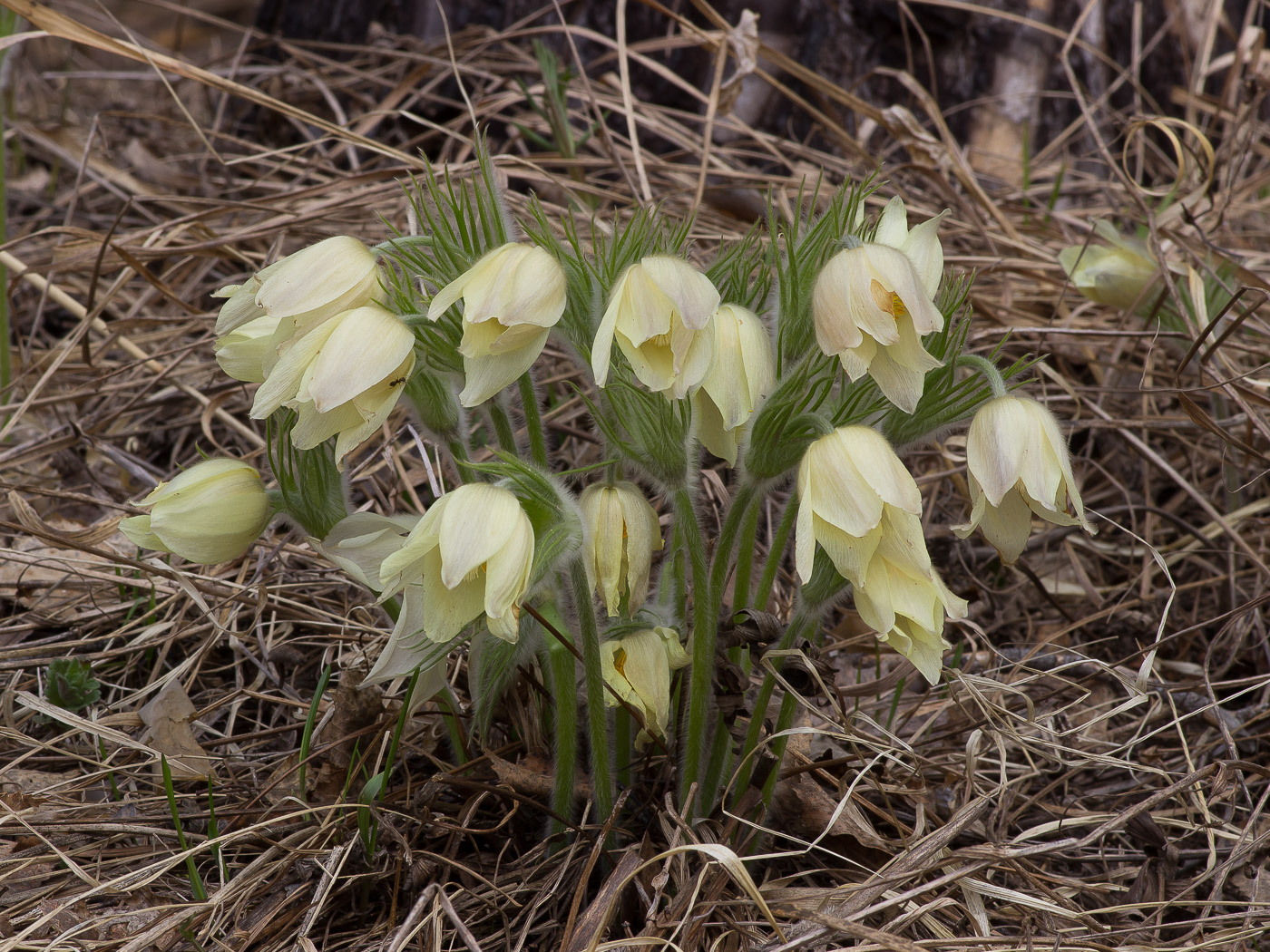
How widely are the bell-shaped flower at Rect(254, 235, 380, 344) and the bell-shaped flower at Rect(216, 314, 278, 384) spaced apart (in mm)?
60

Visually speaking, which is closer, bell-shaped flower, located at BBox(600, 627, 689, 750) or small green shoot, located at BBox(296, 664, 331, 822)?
bell-shaped flower, located at BBox(600, 627, 689, 750)

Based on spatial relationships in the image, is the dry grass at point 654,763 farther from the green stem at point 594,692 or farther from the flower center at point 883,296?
the flower center at point 883,296

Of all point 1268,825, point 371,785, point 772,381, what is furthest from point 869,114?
point 371,785

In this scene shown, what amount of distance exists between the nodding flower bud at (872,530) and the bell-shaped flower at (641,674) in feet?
0.64

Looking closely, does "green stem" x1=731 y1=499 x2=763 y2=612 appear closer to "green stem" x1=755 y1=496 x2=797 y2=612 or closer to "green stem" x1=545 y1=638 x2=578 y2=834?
"green stem" x1=755 y1=496 x2=797 y2=612

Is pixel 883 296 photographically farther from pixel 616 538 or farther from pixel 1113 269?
pixel 1113 269

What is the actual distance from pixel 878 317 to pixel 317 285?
0.46 metres

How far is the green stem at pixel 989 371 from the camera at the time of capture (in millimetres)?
854

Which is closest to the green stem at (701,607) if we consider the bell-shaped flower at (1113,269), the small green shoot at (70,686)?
the small green shoot at (70,686)

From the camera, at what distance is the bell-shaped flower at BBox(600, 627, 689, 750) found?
0.92 meters

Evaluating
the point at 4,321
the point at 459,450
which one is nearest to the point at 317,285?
the point at 459,450

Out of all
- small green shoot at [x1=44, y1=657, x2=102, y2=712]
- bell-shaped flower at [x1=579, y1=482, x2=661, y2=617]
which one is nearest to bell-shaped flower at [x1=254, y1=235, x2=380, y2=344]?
bell-shaped flower at [x1=579, y1=482, x2=661, y2=617]

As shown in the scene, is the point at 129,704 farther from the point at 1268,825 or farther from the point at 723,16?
the point at 723,16

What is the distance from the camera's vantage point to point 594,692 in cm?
90
